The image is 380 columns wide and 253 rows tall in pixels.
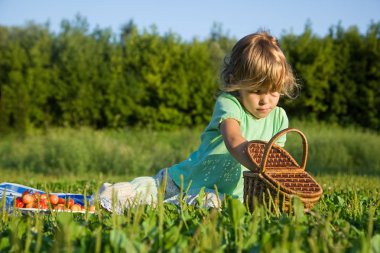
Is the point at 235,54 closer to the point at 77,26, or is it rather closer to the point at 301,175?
the point at 301,175

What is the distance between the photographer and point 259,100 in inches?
143

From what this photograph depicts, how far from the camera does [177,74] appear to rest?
61.1 feet

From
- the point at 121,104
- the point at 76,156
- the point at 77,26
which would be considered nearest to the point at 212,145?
the point at 76,156

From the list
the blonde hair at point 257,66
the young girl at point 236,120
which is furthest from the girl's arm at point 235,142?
the blonde hair at point 257,66

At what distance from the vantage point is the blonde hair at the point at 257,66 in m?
3.48

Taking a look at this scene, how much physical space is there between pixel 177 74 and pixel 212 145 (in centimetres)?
1481

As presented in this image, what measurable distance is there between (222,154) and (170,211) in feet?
4.83

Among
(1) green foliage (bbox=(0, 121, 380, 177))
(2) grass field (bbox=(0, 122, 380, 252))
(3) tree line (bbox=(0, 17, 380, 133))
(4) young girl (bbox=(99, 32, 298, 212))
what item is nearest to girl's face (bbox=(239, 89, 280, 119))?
(4) young girl (bbox=(99, 32, 298, 212))

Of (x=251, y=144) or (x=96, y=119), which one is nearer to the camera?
(x=251, y=144)

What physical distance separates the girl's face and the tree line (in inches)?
546

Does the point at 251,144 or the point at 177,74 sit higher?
the point at 177,74

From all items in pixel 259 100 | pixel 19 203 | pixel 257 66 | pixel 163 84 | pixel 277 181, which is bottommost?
pixel 19 203

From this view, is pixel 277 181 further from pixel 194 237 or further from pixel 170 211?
pixel 194 237

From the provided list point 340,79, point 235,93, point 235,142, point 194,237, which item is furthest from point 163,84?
point 194,237
